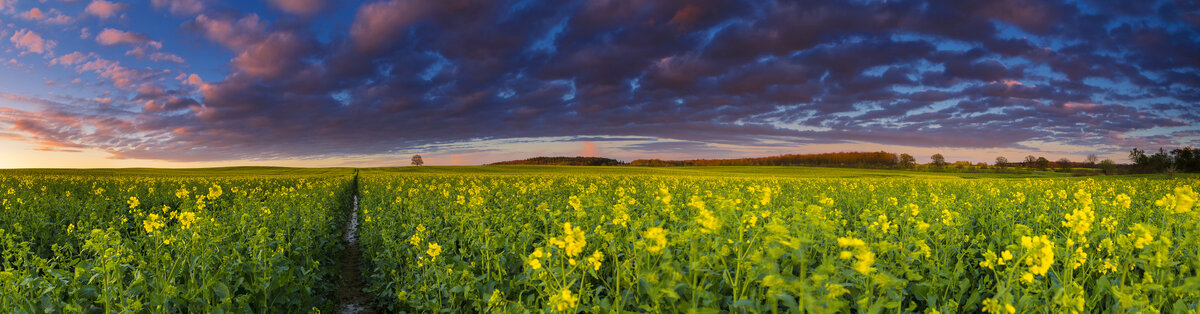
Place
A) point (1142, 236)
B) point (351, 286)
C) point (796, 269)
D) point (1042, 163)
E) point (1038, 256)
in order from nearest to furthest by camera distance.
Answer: point (1038, 256), point (1142, 236), point (796, 269), point (351, 286), point (1042, 163)

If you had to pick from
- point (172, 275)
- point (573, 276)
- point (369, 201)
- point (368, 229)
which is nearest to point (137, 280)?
point (172, 275)

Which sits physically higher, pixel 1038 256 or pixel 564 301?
pixel 1038 256

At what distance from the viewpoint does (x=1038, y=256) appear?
9.93 ft

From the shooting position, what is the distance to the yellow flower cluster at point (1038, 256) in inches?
111

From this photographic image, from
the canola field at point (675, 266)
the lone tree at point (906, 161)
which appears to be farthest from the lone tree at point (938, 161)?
the canola field at point (675, 266)

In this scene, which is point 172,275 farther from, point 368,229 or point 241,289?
point 368,229

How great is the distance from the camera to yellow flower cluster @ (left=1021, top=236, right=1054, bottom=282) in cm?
282

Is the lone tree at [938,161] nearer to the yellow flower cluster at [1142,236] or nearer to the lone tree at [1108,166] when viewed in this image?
the lone tree at [1108,166]

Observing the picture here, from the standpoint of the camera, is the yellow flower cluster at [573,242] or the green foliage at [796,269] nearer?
the green foliage at [796,269]

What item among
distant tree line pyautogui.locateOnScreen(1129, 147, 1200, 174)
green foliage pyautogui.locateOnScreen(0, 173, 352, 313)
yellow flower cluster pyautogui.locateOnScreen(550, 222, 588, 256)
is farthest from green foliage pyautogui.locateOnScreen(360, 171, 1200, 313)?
distant tree line pyautogui.locateOnScreen(1129, 147, 1200, 174)

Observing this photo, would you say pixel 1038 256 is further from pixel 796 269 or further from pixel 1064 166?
pixel 1064 166

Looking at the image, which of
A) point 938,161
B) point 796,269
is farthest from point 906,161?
point 796,269

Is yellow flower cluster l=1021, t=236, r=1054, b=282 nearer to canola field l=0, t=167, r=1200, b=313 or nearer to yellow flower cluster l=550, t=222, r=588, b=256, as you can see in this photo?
canola field l=0, t=167, r=1200, b=313

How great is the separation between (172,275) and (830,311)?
5.92 meters
